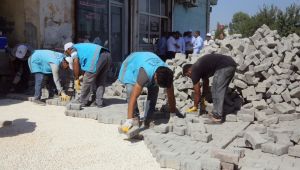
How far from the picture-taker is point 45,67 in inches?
299

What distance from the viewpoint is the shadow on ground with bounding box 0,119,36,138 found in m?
5.31

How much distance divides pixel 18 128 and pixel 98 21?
635 centimetres

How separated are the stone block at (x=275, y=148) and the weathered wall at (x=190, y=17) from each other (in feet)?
42.5

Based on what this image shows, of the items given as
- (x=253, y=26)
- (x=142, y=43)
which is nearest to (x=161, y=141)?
(x=142, y=43)

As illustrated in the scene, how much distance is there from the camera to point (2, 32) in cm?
905

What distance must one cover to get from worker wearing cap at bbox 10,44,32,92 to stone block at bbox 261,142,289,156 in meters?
5.92

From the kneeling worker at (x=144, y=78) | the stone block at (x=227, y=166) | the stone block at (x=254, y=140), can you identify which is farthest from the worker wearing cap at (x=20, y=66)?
the stone block at (x=227, y=166)

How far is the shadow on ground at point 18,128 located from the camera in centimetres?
531

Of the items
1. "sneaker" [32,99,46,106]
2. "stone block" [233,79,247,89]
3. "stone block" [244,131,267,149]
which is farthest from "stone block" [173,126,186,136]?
"sneaker" [32,99,46,106]

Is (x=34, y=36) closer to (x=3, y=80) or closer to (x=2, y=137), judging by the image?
(x=3, y=80)

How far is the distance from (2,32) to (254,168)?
294 inches

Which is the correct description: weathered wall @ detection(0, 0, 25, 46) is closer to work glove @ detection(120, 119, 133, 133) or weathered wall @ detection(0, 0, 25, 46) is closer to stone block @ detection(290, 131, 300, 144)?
work glove @ detection(120, 119, 133, 133)

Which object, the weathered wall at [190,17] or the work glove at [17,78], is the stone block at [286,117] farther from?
the weathered wall at [190,17]

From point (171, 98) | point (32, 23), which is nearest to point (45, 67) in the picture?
point (32, 23)
